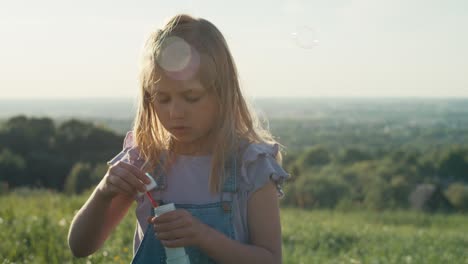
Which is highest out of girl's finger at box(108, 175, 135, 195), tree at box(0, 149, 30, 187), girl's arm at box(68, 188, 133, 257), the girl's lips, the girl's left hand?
the girl's lips

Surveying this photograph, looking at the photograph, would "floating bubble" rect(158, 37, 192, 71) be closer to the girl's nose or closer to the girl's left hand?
the girl's nose

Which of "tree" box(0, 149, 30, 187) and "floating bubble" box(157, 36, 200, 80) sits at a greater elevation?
"floating bubble" box(157, 36, 200, 80)

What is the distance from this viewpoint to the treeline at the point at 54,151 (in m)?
25.3

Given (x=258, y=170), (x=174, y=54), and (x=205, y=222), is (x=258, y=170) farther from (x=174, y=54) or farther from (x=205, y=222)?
(x=174, y=54)

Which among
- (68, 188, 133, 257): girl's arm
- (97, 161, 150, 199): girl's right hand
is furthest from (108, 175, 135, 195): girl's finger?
(68, 188, 133, 257): girl's arm

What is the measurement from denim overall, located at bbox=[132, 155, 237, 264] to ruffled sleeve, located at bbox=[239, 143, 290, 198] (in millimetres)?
36

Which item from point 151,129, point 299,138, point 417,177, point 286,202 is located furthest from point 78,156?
point 299,138

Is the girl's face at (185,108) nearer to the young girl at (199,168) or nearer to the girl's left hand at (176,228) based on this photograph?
the young girl at (199,168)

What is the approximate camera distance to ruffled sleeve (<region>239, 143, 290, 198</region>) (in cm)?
198

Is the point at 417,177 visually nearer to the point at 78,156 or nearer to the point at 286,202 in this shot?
the point at 286,202

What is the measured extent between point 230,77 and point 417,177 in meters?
31.9

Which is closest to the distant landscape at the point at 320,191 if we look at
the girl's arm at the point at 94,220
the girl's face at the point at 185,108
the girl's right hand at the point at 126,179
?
the girl's face at the point at 185,108

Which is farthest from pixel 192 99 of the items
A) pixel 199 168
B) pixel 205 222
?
pixel 205 222

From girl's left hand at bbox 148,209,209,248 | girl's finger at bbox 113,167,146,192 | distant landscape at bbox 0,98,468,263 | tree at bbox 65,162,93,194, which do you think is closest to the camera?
girl's left hand at bbox 148,209,209,248
